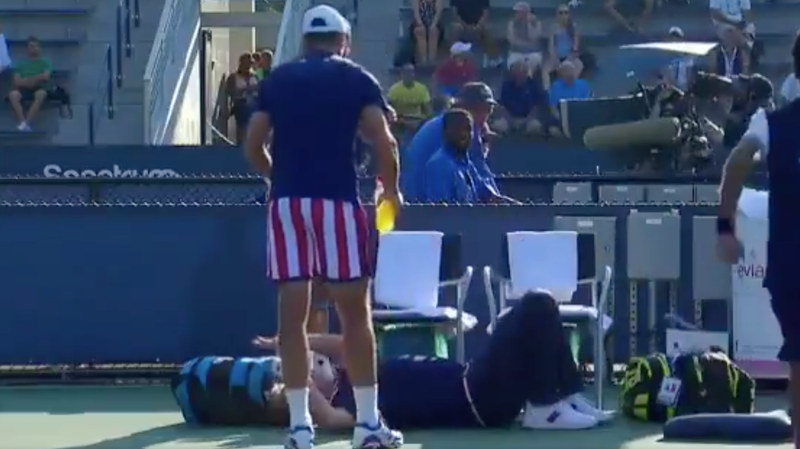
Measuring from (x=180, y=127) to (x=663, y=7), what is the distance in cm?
541

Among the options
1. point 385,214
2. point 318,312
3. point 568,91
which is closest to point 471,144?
point 318,312

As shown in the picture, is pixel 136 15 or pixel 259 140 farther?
pixel 136 15

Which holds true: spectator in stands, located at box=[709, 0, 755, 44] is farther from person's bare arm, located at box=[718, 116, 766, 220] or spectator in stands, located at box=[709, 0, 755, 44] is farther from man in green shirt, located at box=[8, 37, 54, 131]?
person's bare arm, located at box=[718, 116, 766, 220]

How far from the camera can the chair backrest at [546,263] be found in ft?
33.1

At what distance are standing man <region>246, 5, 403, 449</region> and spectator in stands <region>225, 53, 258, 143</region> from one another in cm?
1137

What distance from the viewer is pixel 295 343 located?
788 cm

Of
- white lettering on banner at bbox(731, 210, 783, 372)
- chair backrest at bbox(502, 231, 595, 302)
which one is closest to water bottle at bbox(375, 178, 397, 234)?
chair backrest at bbox(502, 231, 595, 302)

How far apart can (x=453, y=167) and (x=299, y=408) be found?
3.61 m

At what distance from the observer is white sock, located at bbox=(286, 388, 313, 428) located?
789 centimetres

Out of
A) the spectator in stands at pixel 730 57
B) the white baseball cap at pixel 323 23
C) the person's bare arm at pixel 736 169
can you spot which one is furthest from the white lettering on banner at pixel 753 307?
the spectator in stands at pixel 730 57

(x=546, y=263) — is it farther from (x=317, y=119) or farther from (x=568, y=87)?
(x=568, y=87)

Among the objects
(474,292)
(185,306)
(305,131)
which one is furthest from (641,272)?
(305,131)

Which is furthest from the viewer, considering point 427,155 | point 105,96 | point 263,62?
point 263,62

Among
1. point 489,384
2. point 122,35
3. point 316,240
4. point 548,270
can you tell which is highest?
point 122,35
